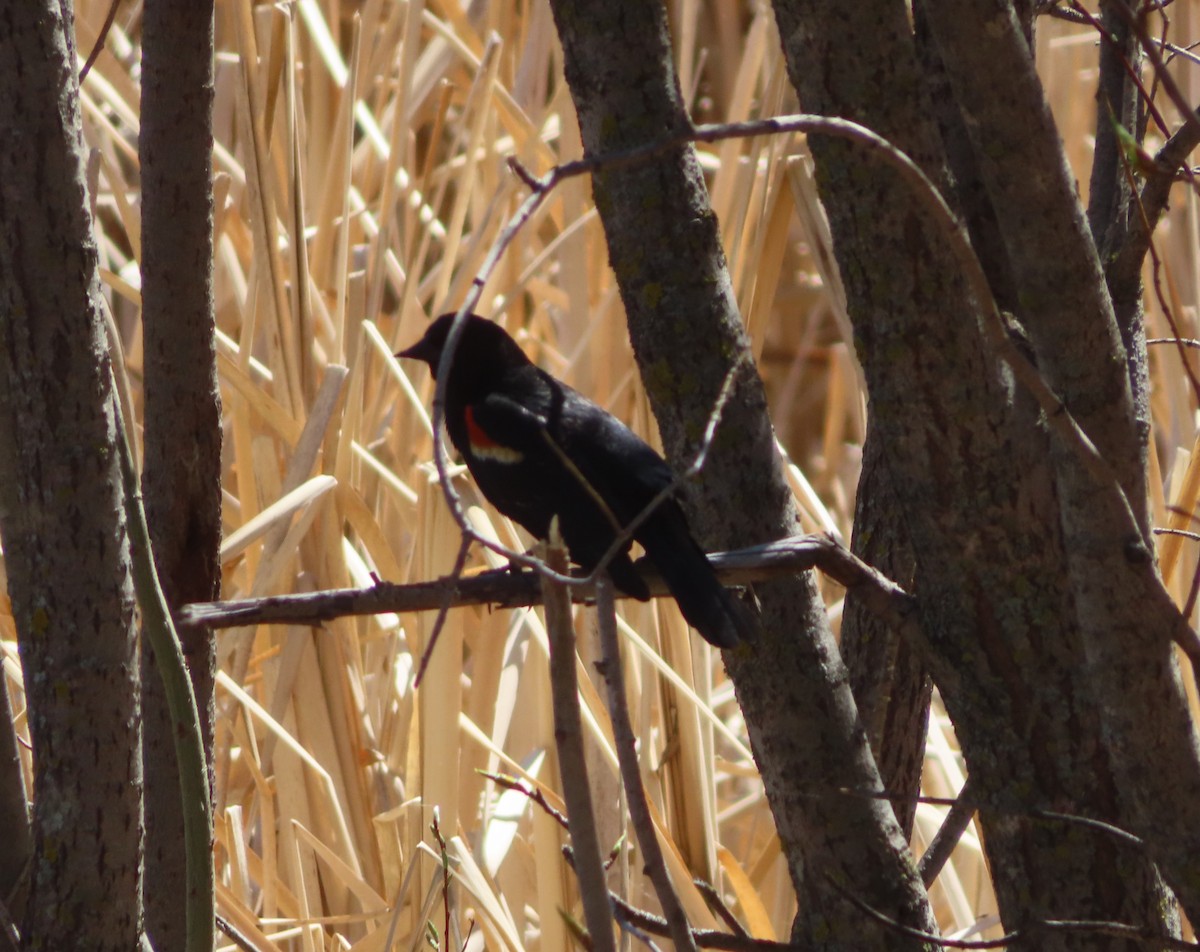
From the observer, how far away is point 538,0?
9.88 feet

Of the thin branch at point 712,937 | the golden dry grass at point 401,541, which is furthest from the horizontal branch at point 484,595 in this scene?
the golden dry grass at point 401,541

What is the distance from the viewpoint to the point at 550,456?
2.31m

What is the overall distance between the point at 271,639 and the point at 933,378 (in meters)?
1.84

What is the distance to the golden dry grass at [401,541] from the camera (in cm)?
222

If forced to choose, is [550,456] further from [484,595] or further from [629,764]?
[629,764]

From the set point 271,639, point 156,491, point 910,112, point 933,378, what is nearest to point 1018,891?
point 933,378

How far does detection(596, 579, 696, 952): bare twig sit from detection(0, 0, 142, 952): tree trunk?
1.38ft

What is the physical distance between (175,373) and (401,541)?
1741 mm

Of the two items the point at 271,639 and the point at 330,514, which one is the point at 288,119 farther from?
the point at 271,639

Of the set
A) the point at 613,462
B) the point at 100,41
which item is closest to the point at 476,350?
the point at 613,462

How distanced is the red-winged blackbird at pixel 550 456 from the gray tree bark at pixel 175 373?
624mm

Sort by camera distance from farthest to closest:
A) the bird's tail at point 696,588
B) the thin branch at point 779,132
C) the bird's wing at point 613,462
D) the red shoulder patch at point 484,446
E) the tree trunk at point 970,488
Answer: the red shoulder patch at point 484,446 < the bird's wing at point 613,462 < the bird's tail at point 696,588 < the tree trunk at point 970,488 < the thin branch at point 779,132

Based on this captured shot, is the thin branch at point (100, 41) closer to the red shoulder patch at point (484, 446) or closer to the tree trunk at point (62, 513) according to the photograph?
the tree trunk at point (62, 513)

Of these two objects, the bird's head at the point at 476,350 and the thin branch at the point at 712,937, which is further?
the bird's head at the point at 476,350
